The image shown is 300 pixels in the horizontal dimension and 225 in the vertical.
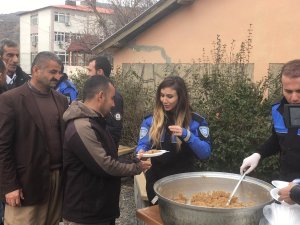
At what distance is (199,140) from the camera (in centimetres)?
296

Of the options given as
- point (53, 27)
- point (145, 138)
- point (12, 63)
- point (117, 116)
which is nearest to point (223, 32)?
point (117, 116)

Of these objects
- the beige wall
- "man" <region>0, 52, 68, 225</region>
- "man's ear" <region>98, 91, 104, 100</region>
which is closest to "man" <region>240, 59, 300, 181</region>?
"man's ear" <region>98, 91, 104, 100</region>

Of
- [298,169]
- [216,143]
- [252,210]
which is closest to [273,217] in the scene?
[252,210]

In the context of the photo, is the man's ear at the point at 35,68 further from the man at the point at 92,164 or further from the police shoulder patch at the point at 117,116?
the police shoulder patch at the point at 117,116

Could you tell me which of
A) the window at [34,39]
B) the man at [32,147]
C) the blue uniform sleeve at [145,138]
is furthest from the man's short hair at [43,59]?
the window at [34,39]

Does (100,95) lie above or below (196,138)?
above

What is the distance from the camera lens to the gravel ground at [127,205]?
16.8ft

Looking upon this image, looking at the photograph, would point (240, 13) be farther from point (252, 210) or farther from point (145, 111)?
point (252, 210)

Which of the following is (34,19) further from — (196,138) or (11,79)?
(196,138)

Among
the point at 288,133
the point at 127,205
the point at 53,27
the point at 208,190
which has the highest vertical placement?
the point at 53,27

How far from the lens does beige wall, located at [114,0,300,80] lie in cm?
618

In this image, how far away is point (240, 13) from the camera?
6980 mm

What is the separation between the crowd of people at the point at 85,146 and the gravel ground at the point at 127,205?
189 cm

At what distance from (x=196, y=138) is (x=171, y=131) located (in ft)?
0.72
